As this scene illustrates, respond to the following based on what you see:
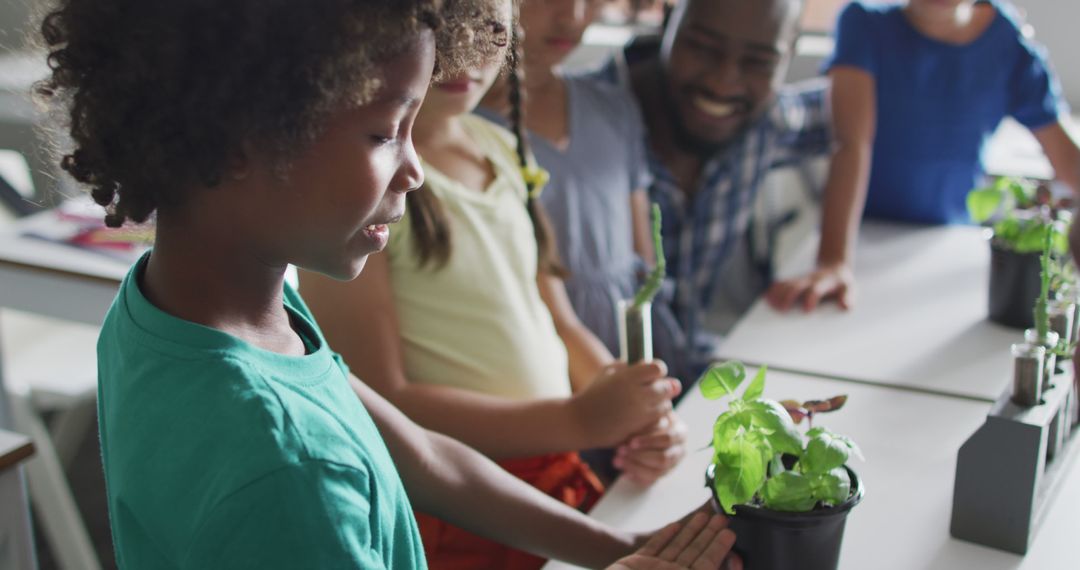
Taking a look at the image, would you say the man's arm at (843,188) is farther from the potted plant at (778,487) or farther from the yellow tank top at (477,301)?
the potted plant at (778,487)

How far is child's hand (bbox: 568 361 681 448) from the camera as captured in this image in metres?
1.12

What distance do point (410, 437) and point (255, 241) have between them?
327 millimetres

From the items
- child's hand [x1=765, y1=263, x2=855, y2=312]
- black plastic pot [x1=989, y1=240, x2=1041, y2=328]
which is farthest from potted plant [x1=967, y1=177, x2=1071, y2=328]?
child's hand [x1=765, y1=263, x2=855, y2=312]

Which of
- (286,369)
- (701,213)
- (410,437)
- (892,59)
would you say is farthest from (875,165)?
(286,369)

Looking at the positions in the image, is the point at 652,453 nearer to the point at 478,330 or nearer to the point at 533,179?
the point at 478,330

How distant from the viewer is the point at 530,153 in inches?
56.3

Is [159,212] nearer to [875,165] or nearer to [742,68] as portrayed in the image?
[742,68]

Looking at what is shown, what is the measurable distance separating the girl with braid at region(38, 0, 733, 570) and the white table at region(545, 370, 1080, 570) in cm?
38

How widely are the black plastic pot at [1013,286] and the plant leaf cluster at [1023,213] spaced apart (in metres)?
0.01

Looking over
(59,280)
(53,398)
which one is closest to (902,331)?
(59,280)

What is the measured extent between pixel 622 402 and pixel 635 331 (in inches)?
3.5

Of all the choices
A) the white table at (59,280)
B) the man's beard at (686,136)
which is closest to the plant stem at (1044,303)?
the man's beard at (686,136)

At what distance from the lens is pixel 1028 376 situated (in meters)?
0.94

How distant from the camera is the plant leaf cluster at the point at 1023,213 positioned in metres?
1.41
